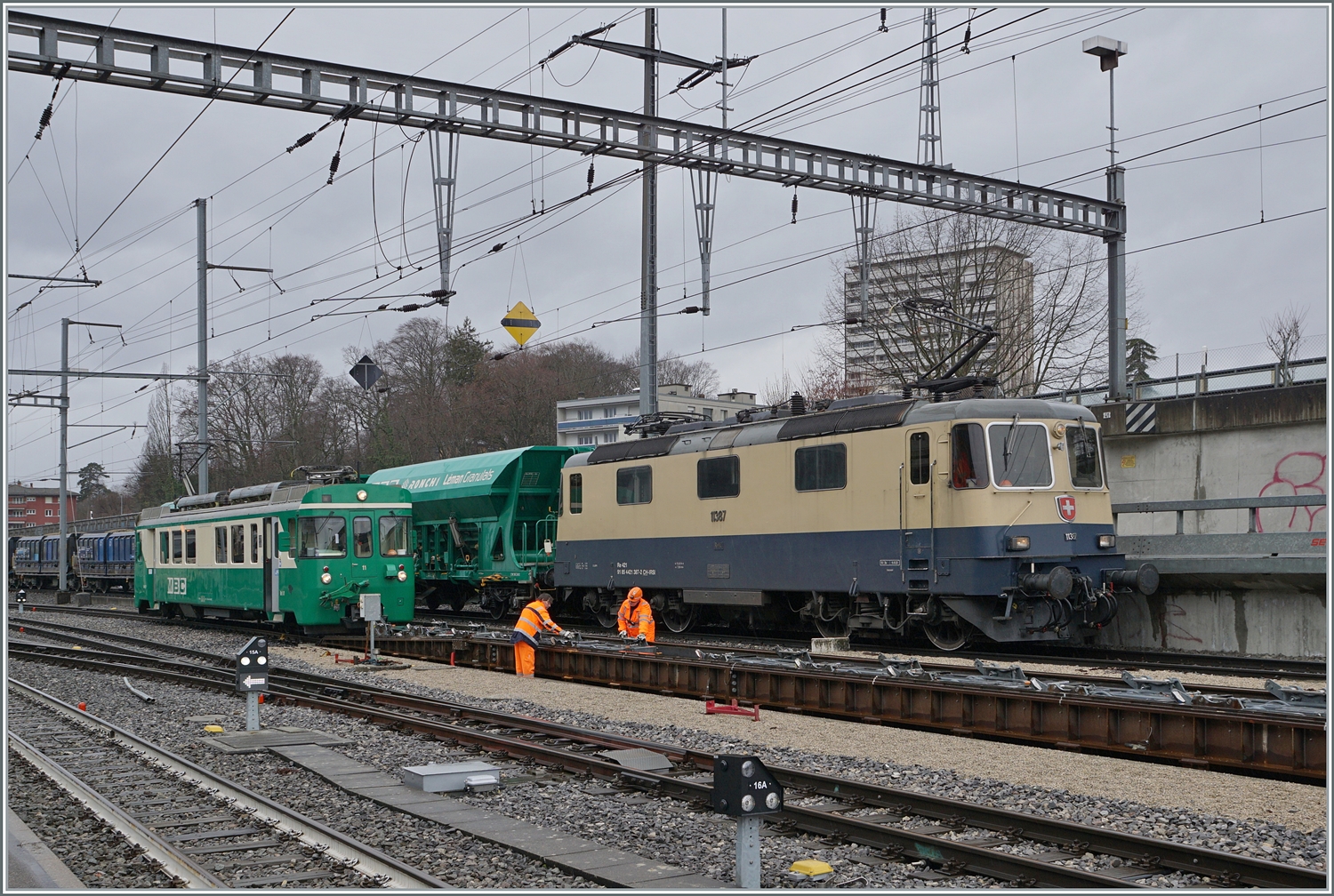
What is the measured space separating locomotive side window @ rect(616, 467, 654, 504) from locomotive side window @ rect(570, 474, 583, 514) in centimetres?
147

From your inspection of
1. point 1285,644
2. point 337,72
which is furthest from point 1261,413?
point 337,72

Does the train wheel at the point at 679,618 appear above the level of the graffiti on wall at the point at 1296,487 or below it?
below

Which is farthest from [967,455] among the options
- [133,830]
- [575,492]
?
[133,830]

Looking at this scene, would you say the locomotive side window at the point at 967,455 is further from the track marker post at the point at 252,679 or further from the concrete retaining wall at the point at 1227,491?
the track marker post at the point at 252,679

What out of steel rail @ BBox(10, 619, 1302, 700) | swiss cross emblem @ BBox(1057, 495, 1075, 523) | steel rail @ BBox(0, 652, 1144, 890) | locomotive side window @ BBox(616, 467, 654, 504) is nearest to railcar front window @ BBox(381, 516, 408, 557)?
steel rail @ BBox(10, 619, 1302, 700)

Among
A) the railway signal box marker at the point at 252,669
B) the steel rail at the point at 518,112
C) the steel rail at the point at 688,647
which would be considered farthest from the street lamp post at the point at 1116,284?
the railway signal box marker at the point at 252,669

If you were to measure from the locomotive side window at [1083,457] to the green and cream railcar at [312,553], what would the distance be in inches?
500

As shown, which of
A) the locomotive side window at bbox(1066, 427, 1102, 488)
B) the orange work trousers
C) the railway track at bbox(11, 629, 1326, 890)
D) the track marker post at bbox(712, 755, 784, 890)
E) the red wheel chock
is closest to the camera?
the track marker post at bbox(712, 755, 784, 890)

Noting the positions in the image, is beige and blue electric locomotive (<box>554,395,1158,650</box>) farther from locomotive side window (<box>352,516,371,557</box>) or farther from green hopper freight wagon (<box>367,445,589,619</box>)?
locomotive side window (<box>352,516,371,557</box>)

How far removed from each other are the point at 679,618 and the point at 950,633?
6.72m

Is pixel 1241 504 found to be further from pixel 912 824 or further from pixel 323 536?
pixel 323 536

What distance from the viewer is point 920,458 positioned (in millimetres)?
16906

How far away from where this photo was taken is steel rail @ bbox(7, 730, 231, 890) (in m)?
7.07

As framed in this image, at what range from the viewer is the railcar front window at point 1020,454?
16.5 metres
